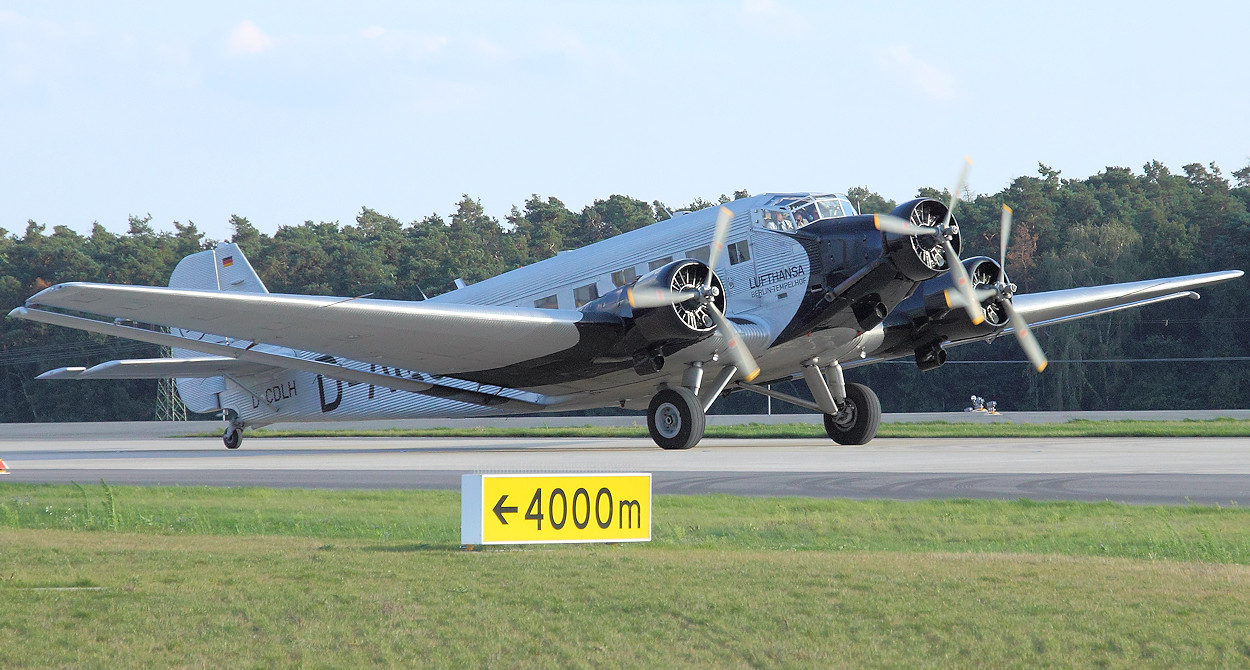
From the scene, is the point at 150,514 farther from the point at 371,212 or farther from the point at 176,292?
the point at 371,212

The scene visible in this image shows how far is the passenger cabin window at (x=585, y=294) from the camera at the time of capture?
2327 centimetres

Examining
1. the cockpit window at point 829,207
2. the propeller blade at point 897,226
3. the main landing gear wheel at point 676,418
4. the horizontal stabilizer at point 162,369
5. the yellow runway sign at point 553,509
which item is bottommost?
the yellow runway sign at point 553,509

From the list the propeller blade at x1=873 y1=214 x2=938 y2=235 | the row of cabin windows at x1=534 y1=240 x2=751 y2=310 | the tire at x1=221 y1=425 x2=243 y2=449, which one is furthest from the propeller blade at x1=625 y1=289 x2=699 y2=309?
the tire at x1=221 y1=425 x2=243 y2=449

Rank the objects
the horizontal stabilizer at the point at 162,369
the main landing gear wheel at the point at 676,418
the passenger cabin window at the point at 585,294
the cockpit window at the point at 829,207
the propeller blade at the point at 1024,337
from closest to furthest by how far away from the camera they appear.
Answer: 1. the propeller blade at the point at 1024,337
2. the main landing gear wheel at the point at 676,418
3. the cockpit window at the point at 829,207
4. the passenger cabin window at the point at 585,294
5. the horizontal stabilizer at the point at 162,369

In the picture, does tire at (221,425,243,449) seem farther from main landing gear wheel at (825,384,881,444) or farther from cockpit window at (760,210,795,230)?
cockpit window at (760,210,795,230)

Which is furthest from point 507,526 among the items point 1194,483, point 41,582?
point 1194,483

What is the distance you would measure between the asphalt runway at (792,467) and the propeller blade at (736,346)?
72.6 inches

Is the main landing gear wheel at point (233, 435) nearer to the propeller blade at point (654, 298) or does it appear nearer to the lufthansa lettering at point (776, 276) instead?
the propeller blade at point (654, 298)

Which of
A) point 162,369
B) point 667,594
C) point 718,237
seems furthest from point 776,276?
point 162,369

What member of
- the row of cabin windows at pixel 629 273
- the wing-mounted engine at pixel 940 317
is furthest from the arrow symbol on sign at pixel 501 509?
the wing-mounted engine at pixel 940 317

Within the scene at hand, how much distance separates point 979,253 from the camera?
240ft

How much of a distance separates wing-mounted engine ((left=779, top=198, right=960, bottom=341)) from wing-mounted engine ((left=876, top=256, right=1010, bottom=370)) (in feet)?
6.03

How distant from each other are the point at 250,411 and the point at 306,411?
252 cm

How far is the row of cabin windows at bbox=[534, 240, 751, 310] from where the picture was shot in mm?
21719
